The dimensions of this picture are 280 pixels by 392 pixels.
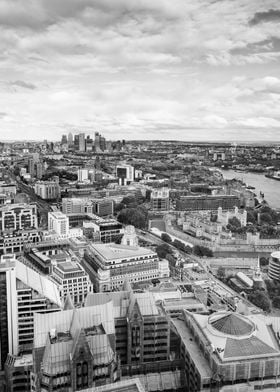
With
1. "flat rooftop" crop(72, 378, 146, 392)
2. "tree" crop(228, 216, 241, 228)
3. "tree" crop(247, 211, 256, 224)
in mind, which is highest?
"flat rooftop" crop(72, 378, 146, 392)

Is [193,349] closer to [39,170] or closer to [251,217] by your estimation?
[251,217]

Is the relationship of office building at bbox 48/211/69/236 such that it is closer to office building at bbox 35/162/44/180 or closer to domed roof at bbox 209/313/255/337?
domed roof at bbox 209/313/255/337

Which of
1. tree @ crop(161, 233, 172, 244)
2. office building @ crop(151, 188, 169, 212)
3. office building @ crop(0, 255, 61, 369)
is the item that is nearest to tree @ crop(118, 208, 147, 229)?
office building @ crop(151, 188, 169, 212)

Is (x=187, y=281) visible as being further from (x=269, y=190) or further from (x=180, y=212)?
Result: (x=269, y=190)

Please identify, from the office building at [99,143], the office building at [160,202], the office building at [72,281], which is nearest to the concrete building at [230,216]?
the office building at [160,202]

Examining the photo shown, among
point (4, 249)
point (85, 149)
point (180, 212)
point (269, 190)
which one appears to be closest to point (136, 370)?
point (4, 249)

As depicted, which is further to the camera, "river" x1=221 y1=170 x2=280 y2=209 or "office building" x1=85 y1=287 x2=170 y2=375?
"river" x1=221 y1=170 x2=280 y2=209
